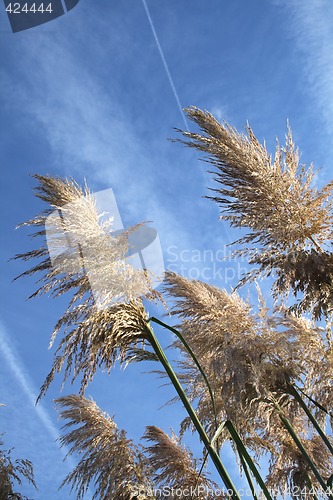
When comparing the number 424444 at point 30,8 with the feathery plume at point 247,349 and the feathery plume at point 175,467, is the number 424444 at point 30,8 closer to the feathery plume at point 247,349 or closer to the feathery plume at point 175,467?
the feathery plume at point 247,349

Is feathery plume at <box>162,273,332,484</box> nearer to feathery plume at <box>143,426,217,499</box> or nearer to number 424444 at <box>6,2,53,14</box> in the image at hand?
feathery plume at <box>143,426,217,499</box>

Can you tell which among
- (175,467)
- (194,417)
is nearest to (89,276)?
(194,417)

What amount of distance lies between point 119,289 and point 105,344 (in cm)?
43

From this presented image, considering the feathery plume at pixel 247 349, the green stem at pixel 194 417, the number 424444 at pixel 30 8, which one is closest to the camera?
the green stem at pixel 194 417

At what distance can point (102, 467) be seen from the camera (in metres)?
4.50

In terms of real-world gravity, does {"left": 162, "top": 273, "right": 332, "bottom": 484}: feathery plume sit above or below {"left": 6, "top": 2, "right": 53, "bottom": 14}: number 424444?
below

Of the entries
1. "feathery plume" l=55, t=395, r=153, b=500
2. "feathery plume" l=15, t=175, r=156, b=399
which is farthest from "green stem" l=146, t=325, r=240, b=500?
"feathery plume" l=55, t=395, r=153, b=500

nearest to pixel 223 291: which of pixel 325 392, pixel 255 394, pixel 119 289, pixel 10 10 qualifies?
pixel 255 394

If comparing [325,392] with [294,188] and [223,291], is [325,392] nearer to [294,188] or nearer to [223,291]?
[223,291]

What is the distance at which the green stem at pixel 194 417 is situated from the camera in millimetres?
2117

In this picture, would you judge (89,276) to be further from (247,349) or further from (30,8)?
(30,8)

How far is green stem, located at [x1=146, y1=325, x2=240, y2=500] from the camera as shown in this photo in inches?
83.4

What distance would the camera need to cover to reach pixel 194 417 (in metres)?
2.29

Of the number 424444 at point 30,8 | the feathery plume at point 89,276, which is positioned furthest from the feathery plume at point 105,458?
the number 424444 at point 30,8
